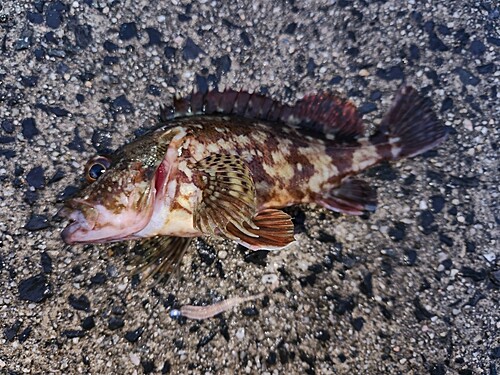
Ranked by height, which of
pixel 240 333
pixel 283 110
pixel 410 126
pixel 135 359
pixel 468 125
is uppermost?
pixel 468 125

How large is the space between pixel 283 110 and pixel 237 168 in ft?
2.26

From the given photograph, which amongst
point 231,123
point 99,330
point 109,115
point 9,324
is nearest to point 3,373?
point 9,324

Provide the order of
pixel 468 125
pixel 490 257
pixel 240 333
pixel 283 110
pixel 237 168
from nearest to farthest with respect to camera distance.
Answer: pixel 237 168
pixel 240 333
pixel 490 257
pixel 283 110
pixel 468 125

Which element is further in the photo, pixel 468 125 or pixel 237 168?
pixel 468 125

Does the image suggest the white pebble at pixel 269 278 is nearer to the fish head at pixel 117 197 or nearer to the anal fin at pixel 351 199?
the anal fin at pixel 351 199

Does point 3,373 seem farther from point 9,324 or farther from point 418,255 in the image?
point 418,255

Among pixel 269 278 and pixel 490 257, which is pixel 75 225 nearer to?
pixel 269 278

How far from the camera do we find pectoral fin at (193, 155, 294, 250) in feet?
8.90

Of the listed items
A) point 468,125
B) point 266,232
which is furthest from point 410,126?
point 266,232

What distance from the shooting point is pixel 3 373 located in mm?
2793

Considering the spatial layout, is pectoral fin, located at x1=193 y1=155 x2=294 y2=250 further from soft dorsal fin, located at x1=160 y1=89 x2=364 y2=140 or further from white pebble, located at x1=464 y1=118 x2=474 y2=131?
white pebble, located at x1=464 y1=118 x2=474 y2=131

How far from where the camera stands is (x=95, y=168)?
2.81m

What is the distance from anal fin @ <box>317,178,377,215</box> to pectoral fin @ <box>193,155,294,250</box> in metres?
0.46

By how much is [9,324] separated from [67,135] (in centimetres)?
111
